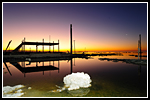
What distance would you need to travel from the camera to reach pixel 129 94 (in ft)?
18.2

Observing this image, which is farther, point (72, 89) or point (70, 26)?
point (70, 26)

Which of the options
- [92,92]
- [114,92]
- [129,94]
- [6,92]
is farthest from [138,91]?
[6,92]

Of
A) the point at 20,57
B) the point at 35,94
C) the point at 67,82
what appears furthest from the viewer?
the point at 20,57

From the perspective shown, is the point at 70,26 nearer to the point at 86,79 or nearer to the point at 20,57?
the point at 20,57

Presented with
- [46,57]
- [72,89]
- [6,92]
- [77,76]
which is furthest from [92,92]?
[46,57]

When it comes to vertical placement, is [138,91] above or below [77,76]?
below

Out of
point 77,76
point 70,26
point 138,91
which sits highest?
point 70,26

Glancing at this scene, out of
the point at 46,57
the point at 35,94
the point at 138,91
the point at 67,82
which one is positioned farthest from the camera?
the point at 46,57

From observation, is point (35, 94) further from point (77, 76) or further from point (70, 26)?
point (70, 26)

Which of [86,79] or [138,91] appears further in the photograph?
[86,79]

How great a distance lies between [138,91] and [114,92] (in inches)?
66.9

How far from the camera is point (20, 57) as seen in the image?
2769 cm

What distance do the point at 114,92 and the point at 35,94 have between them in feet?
16.2

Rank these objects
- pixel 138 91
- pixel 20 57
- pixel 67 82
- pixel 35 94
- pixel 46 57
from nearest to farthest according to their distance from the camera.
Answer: pixel 35 94 < pixel 138 91 < pixel 67 82 < pixel 20 57 < pixel 46 57
